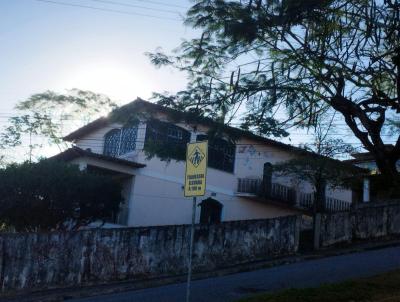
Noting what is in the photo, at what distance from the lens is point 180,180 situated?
30.2 metres

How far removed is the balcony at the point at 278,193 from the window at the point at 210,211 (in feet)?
4.78

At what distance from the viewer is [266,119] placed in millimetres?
13133

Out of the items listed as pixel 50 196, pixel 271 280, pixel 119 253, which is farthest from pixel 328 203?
pixel 271 280

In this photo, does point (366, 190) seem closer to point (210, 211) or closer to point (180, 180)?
point (210, 211)

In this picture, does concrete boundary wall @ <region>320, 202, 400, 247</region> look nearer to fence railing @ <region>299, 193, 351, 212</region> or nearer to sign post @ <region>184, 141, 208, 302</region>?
fence railing @ <region>299, 193, 351, 212</region>

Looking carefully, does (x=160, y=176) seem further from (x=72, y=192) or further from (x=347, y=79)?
(x=347, y=79)

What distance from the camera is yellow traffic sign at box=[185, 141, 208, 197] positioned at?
27.5 feet

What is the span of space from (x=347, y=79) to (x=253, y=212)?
71.0 feet

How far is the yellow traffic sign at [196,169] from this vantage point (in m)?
8.39

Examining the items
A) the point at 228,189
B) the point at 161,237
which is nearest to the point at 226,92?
the point at 161,237

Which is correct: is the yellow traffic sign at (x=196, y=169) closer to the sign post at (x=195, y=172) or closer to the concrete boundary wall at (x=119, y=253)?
the sign post at (x=195, y=172)

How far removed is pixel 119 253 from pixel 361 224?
10899 mm

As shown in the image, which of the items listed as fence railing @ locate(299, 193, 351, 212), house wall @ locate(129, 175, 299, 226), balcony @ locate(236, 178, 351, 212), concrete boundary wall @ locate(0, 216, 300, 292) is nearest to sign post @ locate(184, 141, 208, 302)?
concrete boundary wall @ locate(0, 216, 300, 292)

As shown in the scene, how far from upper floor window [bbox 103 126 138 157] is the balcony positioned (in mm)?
7045
